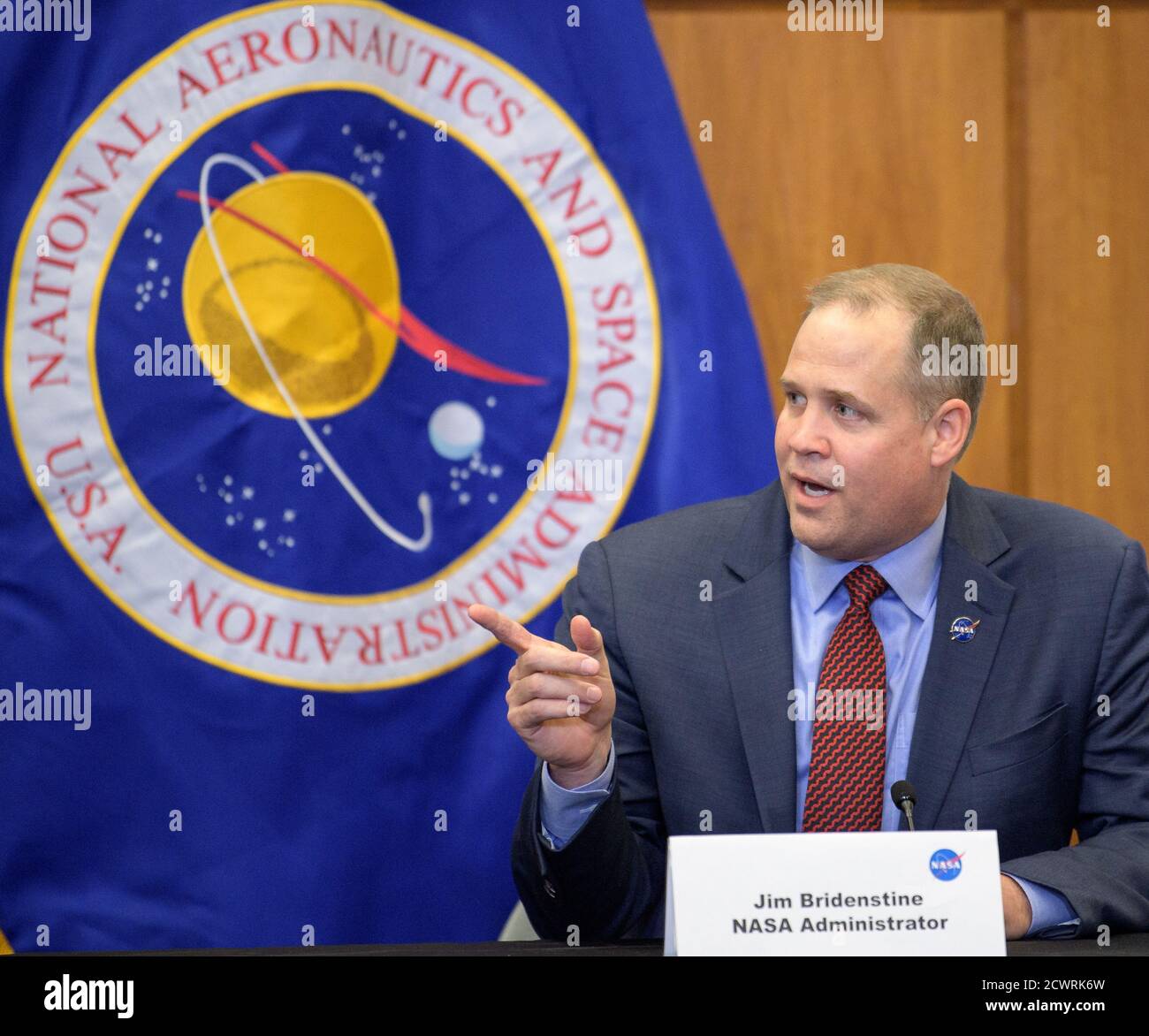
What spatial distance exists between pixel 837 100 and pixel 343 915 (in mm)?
1884

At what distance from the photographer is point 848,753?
1.83m

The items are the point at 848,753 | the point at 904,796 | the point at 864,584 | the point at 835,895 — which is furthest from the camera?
the point at 864,584

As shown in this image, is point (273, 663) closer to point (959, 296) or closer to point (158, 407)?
point (158, 407)

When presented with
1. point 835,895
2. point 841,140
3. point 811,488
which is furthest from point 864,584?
point 841,140

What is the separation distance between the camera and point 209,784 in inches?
101

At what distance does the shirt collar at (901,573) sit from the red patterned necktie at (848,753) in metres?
0.13

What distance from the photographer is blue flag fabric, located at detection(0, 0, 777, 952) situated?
253 centimetres

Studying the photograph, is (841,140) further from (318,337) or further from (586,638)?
(586,638)

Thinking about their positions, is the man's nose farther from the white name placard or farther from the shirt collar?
the white name placard

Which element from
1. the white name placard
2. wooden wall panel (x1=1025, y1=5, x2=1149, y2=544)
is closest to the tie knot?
the white name placard

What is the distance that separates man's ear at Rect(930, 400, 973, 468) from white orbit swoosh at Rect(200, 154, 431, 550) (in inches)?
39.3

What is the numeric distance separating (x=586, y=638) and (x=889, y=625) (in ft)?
2.04

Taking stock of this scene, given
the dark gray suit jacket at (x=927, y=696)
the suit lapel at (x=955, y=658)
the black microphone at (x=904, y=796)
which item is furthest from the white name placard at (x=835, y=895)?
the suit lapel at (x=955, y=658)
